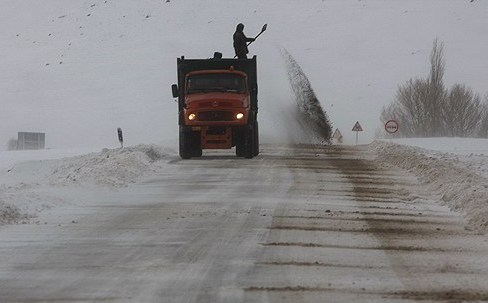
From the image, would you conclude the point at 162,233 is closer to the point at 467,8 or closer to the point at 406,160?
the point at 406,160

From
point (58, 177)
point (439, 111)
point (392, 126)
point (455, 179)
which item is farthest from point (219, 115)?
point (439, 111)

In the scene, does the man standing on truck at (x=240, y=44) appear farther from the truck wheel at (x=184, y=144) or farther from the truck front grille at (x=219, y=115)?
the truck wheel at (x=184, y=144)

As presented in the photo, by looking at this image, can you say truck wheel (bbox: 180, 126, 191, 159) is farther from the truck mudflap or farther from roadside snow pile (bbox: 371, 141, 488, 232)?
roadside snow pile (bbox: 371, 141, 488, 232)

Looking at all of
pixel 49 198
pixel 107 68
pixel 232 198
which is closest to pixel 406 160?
pixel 232 198

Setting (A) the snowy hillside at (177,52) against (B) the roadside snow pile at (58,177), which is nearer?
(B) the roadside snow pile at (58,177)

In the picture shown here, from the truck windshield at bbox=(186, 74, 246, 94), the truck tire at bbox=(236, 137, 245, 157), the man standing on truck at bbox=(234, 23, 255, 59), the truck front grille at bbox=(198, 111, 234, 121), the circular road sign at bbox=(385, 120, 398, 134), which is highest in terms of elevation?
the man standing on truck at bbox=(234, 23, 255, 59)

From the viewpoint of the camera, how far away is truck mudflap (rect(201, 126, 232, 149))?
23672mm

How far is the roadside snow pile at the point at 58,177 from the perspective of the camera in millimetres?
13068

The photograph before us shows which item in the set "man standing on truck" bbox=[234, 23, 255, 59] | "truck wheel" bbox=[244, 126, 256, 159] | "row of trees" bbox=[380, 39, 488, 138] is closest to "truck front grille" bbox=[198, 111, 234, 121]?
"truck wheel" bbox=[244, 126, 256, 159]

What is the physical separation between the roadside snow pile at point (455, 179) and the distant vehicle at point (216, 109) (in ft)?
13.3

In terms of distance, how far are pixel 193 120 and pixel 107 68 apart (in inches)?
1995

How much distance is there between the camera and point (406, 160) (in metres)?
22.0

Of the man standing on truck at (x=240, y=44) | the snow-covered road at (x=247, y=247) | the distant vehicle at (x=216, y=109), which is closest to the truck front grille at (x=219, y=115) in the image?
the distant vehicle at (x=216, y=109)

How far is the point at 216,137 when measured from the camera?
2378 centimetres
